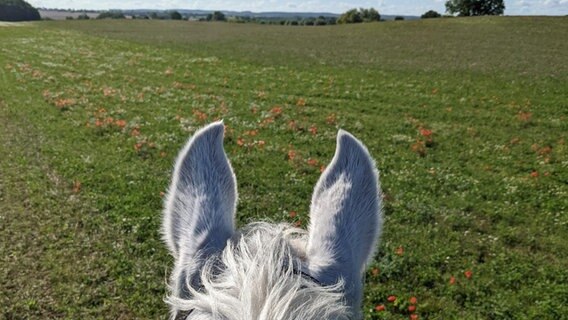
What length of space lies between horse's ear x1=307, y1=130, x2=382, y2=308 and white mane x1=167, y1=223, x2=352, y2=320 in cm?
10

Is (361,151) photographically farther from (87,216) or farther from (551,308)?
(87,216)

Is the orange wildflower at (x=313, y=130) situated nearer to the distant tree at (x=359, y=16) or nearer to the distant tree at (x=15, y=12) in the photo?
the distant tree at (x=359, y=16)

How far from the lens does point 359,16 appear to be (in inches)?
2933

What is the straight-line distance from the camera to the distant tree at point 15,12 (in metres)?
86.5

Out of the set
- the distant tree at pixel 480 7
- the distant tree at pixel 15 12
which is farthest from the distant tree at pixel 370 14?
the distant tree at pixel 15 12

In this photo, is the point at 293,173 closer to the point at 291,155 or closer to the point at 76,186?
the point at 291,155

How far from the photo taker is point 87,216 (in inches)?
272

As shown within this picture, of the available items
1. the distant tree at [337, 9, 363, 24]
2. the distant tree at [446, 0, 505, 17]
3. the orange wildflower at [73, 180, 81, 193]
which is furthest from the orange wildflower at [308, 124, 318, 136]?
the distant tree at [446, 0, 505, 17]

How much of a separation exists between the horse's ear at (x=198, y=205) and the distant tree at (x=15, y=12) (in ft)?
334

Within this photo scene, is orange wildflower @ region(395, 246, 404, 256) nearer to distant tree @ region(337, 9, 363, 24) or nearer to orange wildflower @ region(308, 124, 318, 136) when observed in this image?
orange wildflower @ region(308, 124, 318, 136)

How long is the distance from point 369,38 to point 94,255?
39.7 metres

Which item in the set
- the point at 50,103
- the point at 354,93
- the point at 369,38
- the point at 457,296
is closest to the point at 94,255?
→ the point at 457,296

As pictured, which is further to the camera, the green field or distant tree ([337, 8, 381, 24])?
distant tree ([337, 8, 381, 24])

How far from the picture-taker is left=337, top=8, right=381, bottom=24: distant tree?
73938 millimetres
